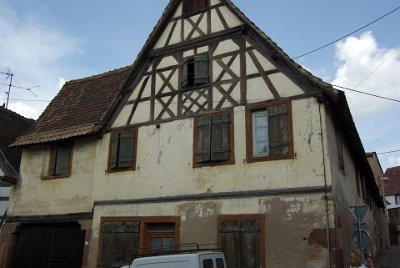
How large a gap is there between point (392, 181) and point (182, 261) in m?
43.8

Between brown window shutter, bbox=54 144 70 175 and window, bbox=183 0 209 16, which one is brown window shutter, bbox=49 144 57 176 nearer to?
brown window shutter, bbox=54 144 70 175

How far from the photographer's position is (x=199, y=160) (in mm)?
11867

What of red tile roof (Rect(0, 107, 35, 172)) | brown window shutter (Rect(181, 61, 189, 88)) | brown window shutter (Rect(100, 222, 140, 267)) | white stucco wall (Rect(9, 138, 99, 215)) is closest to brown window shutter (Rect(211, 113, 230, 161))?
brown window shutter (Rect(181, 61, 189, 88))

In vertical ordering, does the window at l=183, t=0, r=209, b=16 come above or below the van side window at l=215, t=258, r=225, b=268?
above

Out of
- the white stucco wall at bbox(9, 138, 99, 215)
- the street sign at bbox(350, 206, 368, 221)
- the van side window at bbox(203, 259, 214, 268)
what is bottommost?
the van side window at bbox(203, 259, 214, 268)

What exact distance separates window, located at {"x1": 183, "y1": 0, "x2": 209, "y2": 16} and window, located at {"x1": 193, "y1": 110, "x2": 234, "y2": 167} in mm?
3638

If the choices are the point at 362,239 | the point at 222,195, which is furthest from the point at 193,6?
the point at 362,239

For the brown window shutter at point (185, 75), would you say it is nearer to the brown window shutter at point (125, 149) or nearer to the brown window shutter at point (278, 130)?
the brown window shutter at point (125, 149)


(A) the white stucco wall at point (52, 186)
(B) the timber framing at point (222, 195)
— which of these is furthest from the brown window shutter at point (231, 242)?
(A) the white stucco wall at point (52, 186)

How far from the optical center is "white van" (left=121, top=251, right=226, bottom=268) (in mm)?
8031

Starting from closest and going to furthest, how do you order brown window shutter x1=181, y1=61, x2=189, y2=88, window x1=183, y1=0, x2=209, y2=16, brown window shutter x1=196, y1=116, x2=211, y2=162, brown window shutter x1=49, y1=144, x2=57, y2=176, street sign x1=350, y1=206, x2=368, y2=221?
street sign x1=350, y1=206, x2=368, y2=221 < brown window shutter x1=196, y1=116, x2=211, y2=162 < brown window shutter x1=181, y1=61, x2=189, y2=88 < window x1=183, y1=0, x2=209, y2=16 < brown window shutter x1=49, y1=144, x2=57, y2=176

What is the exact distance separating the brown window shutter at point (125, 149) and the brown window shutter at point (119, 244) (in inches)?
73.5

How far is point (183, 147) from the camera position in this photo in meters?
12.3

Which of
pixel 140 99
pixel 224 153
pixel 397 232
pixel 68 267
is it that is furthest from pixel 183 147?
pixel 397 232
